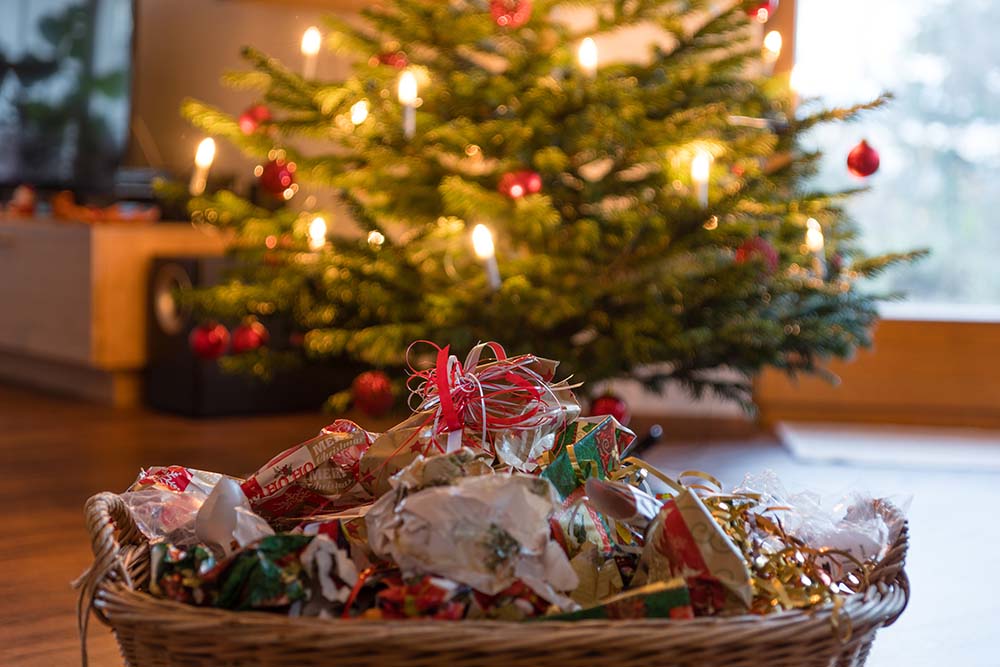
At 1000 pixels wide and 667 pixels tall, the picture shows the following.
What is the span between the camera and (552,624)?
2.51 ft

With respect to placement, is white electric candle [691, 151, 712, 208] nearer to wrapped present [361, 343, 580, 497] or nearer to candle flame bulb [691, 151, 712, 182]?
candle flame bulb [691, 151, 712, 182]

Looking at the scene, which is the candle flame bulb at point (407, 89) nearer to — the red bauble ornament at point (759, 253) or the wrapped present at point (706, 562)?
the red bauble ornament at point (759, 253)

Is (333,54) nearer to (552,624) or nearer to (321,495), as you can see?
(321,495)

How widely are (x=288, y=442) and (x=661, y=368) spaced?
3.62 feet

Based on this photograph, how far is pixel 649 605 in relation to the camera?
0.81 m

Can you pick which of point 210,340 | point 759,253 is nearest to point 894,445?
point 759,253

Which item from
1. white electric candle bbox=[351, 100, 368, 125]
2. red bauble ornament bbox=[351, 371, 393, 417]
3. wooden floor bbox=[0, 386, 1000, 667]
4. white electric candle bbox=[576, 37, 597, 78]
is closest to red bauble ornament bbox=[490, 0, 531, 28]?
white electric candle bbox=[576, 37, 597, 78]

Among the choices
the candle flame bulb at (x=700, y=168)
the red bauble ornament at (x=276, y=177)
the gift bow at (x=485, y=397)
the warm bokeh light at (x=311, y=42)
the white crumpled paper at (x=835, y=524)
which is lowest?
the white crumpled paper at (x=835, y=524)

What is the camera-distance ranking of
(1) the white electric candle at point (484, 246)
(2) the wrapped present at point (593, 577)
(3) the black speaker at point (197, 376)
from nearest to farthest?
(2) the wrapped present at point (593, 577), (1) the white electric candle at point (484, 246), (3) the black speaker at point (197, 376)

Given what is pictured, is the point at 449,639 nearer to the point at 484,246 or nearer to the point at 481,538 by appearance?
the point at 481,538

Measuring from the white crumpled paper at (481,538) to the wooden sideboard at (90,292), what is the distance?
243 centimetres

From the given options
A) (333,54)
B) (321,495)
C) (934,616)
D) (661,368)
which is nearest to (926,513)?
(934,616)

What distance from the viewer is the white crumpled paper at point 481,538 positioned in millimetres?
808

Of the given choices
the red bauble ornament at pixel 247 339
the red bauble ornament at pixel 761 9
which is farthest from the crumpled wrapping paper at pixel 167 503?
the red bauble ornament at pixel 761 9
